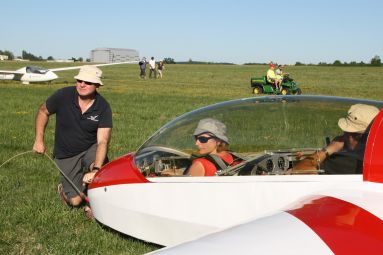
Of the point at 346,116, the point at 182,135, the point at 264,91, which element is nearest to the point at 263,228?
the point at 346,116

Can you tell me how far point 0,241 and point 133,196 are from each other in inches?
63.4

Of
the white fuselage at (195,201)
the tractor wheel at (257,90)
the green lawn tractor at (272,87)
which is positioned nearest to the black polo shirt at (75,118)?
the white fuselage at (195,201)

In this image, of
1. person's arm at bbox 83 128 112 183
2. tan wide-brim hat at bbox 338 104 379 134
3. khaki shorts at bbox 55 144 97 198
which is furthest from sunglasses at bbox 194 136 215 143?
khaki shorts at bbox 55 144 97 198

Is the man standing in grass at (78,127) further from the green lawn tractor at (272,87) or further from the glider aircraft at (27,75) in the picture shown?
the glider aircraft at (27,75)

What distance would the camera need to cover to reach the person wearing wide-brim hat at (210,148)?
3721 millimetres

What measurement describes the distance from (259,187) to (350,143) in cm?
65

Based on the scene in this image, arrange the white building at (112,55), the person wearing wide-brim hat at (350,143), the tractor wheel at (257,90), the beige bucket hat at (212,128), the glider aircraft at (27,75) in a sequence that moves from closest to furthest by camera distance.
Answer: the person wearing wide-brim hat at (350,143), the beige bucket hat at (212,128), the tractor wheel at (257,90), the glider aircraft at (27,75), the white building at (112,55)

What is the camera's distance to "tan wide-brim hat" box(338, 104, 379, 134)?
3.30 metres

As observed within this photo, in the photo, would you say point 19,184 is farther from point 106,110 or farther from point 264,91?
point 264,91

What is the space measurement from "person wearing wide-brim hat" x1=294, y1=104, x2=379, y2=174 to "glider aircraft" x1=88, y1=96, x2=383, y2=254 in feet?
0.05

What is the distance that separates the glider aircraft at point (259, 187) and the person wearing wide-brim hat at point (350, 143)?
0.01 m

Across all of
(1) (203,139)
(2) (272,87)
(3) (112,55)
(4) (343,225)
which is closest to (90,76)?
(1) (203,139)

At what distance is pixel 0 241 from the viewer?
→ 474 cm

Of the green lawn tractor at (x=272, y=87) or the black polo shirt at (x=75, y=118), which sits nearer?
the black polo shirt at (x=75, y=118)
